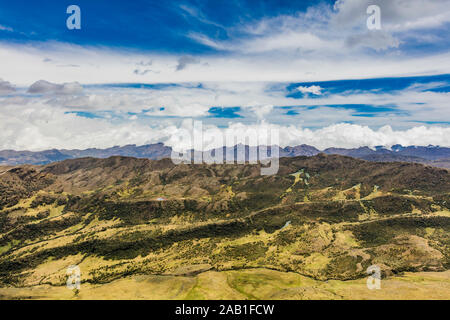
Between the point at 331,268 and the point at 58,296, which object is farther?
the point at 331,268
